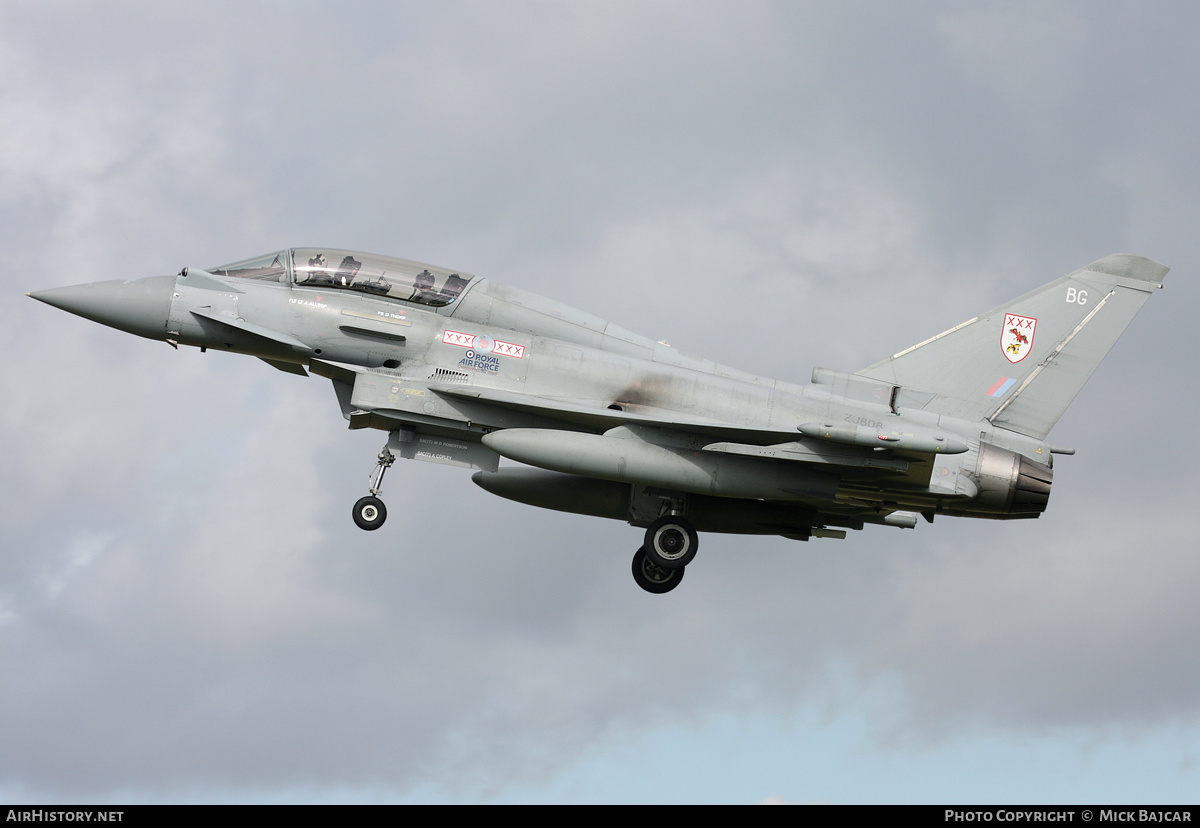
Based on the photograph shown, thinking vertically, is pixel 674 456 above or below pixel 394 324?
below

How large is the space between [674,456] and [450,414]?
3338 millimetres

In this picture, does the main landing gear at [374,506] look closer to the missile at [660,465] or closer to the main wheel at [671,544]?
the missile at [660,465]

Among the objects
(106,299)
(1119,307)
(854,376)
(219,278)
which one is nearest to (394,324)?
(219,278)

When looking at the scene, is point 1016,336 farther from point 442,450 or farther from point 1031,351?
point 442,450

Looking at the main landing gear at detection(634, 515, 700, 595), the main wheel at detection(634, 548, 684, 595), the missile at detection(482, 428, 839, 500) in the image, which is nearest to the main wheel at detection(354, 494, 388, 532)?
the missile at detection(482, 428, 839, 500)

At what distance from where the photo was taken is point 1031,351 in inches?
805

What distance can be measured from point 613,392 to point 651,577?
370cm

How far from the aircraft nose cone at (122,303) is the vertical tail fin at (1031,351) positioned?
10904 mm

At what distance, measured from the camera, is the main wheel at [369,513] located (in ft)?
59.1

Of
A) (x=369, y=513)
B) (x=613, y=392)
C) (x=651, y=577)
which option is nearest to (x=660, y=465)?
(x=613, y=392)

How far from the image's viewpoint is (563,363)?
18812mm

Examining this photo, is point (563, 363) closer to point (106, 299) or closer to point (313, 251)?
point (313, 251)

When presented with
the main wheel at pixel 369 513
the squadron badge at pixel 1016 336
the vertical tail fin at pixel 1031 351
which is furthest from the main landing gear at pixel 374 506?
the squadron badge at pixel 1016 336
